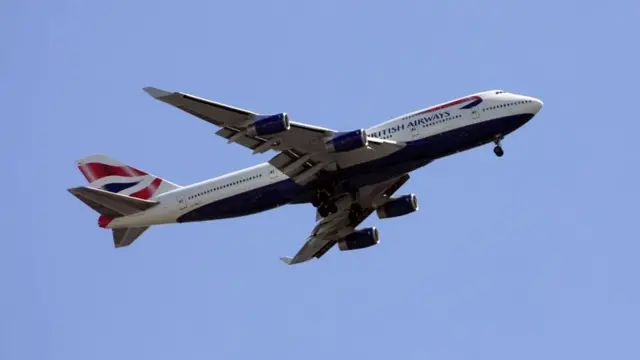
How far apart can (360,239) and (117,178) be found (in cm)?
1426

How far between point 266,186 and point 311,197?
2445 millimetres

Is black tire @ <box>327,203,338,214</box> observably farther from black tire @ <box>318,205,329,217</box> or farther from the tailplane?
the tailplane

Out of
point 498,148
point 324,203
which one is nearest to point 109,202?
point 324,203

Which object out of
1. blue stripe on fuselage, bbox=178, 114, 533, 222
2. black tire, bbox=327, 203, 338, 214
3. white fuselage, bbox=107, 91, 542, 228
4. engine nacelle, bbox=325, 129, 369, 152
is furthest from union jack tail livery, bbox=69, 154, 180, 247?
engine nacelle, bbox=325, 129, 369, 152

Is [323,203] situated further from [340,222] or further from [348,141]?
[348,141]

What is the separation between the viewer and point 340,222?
70.5 meters

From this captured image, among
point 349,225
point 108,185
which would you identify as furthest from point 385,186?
point 108,185

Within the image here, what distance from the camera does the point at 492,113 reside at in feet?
204

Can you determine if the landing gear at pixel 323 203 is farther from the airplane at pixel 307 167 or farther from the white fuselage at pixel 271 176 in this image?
the white fuselage at pixel 271 176

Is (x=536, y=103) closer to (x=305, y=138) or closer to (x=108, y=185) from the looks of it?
(x=305, y=138)

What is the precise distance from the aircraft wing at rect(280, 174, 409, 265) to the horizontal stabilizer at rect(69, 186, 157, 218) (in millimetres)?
9706

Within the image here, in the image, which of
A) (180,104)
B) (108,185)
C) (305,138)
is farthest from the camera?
(108,185)

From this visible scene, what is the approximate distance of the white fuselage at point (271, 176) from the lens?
6203 cm

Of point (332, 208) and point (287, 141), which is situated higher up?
point (287, 141)
